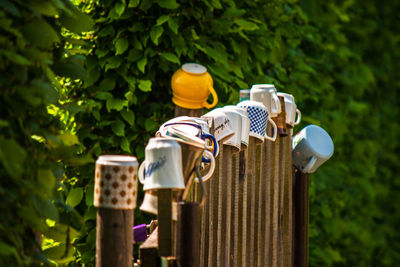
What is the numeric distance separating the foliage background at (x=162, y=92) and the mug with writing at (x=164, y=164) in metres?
0.16

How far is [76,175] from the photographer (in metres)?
3.02

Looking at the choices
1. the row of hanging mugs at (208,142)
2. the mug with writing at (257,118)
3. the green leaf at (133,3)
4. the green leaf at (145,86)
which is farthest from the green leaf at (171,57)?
the mug with writing at (257,118)

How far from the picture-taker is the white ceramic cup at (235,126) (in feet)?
6.74

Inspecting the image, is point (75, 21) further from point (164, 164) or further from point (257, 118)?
point (257, 118)

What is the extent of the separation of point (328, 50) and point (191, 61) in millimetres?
1932

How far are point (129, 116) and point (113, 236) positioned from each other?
A: 1450 mm

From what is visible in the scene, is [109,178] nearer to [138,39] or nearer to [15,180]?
[15,180]

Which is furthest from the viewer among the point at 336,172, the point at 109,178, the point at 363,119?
the point at 363,119

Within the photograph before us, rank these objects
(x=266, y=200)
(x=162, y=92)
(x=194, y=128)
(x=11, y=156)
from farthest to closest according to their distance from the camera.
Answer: (x=162, y=92) → (x=266, y=200) → (x=194, y=128) → (x=11, y=156)

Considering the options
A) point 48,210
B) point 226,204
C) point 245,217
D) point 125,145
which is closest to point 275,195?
point 245,217

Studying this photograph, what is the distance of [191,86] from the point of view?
113 inches

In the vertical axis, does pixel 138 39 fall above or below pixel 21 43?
above

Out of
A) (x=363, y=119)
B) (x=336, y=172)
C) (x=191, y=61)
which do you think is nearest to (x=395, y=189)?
(x=363, y=119)

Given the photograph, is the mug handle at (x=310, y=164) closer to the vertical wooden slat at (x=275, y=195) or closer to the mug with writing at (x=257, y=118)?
the vertical wooden slat at (x=275, y=195)
